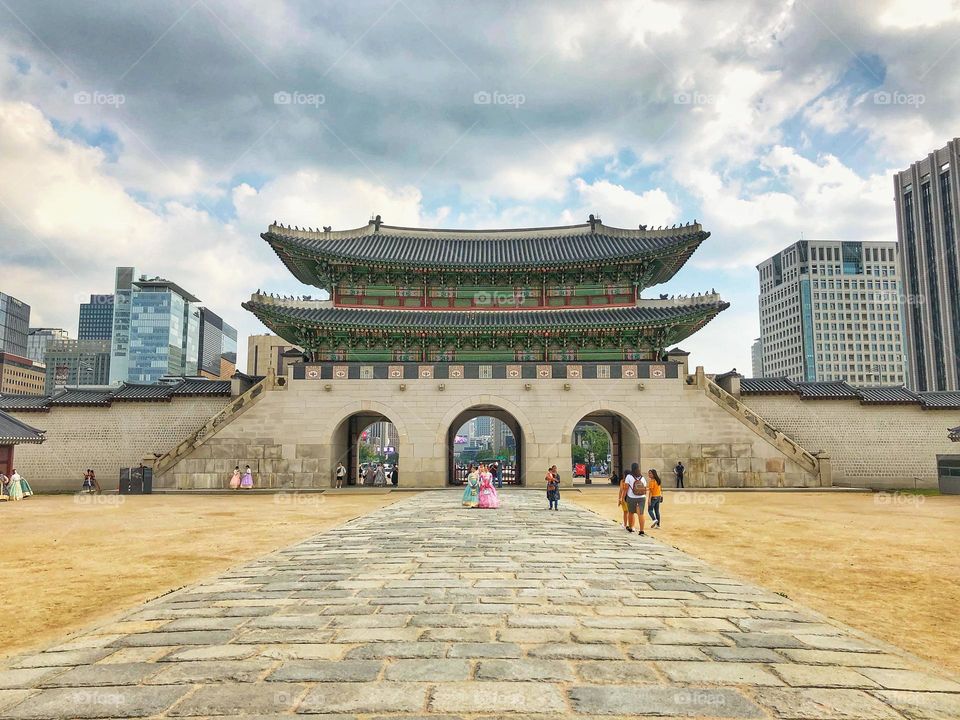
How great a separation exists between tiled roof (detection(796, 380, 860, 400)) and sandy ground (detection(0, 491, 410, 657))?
67.1 feet

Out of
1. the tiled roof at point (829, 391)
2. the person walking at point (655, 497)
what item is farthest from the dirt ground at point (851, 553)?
the tiled roof at point (829, 391)

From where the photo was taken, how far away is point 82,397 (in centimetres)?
2831

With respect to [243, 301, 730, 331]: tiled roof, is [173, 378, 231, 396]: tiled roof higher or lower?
lower

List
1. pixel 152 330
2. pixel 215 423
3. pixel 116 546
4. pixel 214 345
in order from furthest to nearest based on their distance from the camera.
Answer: pixel 214 345
pixel 152 330
pixel 215 423
pixel 116 546

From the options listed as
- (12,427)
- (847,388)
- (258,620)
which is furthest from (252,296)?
(847,388)

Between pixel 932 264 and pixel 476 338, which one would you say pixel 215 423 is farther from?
pixel 932 264

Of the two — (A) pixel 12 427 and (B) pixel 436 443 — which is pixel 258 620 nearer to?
(B) pixel 436 443

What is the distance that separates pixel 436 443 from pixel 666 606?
22099 mm

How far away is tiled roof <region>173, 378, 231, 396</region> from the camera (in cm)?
2850

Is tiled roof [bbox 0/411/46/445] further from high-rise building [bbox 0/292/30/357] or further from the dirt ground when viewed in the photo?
high-rise building [bbox 0/292/30/357]

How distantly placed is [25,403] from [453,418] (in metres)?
20.2

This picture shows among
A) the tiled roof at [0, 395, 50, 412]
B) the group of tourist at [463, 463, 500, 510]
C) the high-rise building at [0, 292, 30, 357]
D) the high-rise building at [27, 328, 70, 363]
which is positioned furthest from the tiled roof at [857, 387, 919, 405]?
the high-rise building at [27, 328, 70, 363]

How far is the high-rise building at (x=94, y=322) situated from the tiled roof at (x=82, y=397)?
620 feet

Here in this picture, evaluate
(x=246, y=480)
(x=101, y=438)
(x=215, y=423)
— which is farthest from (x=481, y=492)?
(x=101, y=438)
